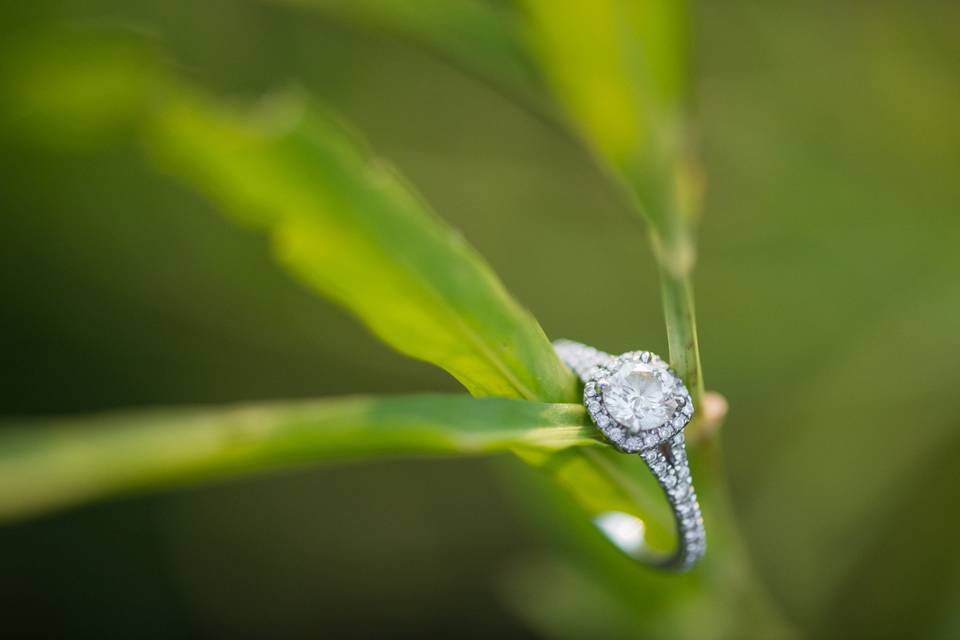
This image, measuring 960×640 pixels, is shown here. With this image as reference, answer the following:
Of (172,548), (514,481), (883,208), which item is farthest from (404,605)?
(883,208)

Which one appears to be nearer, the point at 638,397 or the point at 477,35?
the point at 638,397

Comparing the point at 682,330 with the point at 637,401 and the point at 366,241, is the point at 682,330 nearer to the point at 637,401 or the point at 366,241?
the point at 637,401

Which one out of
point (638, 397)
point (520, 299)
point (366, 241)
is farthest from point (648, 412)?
point (520, 299)

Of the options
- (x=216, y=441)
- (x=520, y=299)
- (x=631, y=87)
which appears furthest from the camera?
(x=520, y=299)

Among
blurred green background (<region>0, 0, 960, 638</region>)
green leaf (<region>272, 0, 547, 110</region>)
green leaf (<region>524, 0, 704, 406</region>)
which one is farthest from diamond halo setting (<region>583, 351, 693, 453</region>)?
blurred green background (<region>0, 0, 960, 638</region>)

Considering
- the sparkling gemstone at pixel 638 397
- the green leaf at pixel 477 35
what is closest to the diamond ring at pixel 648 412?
the sparkling gemstone at pixel 638 397

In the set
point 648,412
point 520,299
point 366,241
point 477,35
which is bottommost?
point 648,412
